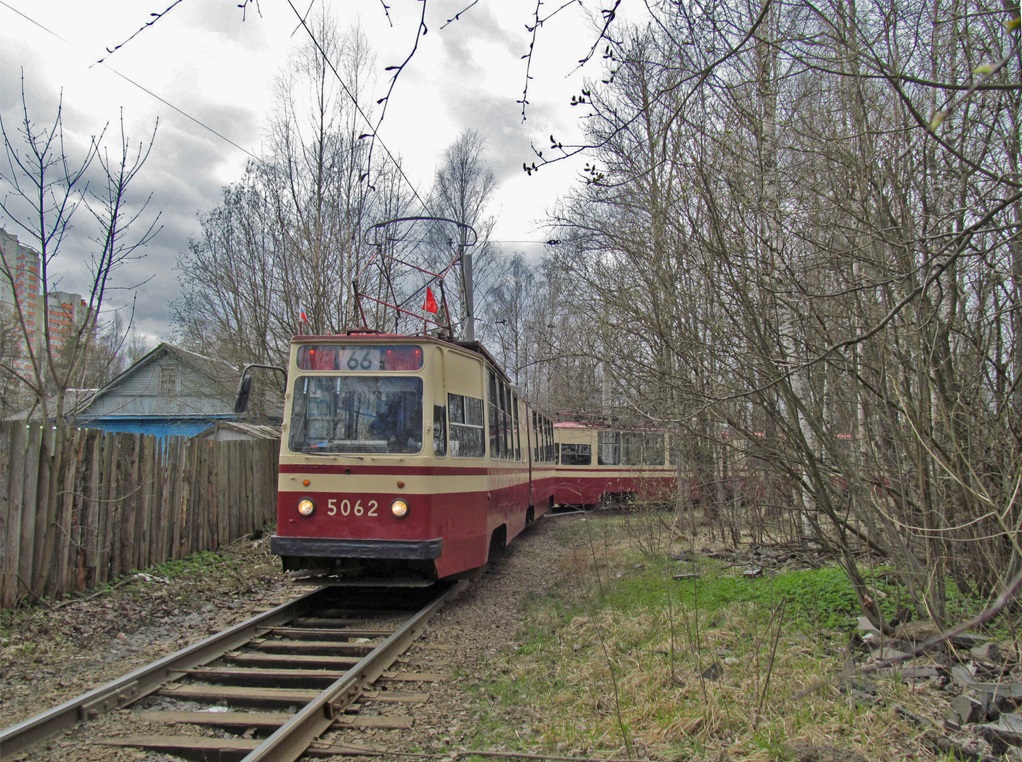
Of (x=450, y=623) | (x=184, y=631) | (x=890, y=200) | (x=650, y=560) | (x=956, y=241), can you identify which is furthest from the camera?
(x=650, y=560)

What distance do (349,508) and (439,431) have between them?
1.16 metres

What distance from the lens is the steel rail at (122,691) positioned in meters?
4.17

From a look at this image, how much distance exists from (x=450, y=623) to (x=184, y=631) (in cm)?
249

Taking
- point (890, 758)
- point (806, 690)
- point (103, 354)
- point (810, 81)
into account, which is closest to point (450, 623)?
point (806, 690)

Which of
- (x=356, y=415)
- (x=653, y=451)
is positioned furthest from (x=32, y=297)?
(x=653, y=451)

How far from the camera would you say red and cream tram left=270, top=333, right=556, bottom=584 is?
298 inches

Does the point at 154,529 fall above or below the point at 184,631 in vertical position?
above

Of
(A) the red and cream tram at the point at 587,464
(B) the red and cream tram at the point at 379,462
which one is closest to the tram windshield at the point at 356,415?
(B) the red and cream tram at the point at 379,462

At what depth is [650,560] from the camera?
36.0 feet

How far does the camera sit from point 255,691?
5.23 meters

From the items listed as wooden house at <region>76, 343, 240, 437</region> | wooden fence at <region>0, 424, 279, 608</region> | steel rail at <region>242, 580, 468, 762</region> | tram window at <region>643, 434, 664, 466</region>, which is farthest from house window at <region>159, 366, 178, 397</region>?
steel rail at <region>242, 580, 468, 762</region>

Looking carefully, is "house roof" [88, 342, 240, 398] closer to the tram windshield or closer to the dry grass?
the tram windshield

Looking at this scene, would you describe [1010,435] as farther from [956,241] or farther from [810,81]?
[810,81]

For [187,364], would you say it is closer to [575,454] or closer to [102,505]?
[575,454]
